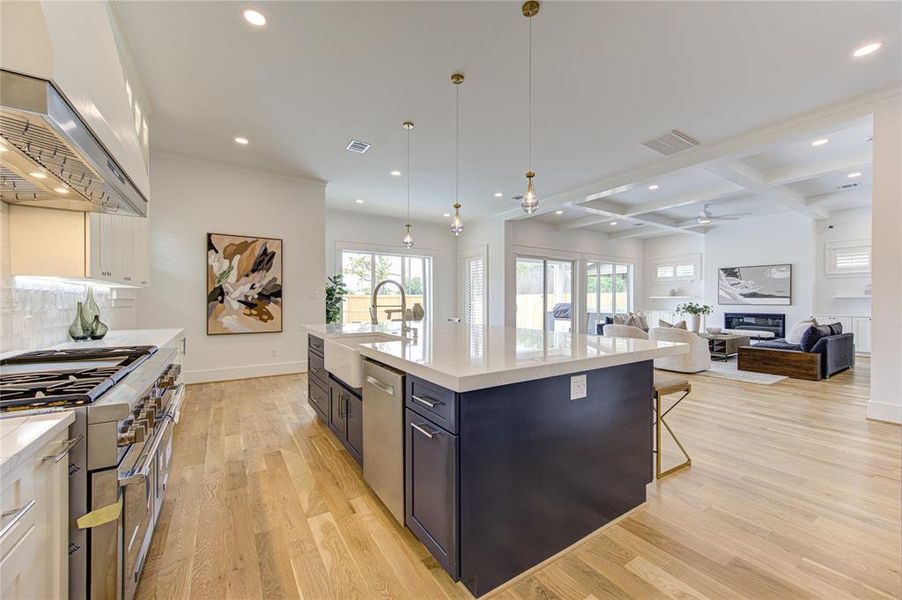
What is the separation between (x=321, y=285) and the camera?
5.54 meters

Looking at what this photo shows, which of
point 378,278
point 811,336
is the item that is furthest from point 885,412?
point 378,278

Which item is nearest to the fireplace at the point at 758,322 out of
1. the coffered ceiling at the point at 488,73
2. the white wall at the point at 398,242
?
the coffered ceiling at the point at 488,73

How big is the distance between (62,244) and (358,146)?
2879 millimetres

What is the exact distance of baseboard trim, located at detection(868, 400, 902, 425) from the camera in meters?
3.16

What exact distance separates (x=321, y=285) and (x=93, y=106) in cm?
433

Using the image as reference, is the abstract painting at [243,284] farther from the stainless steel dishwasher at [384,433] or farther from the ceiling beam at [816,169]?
the ceiling beam at [816,169]

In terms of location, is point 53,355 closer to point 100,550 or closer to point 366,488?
point 100,550

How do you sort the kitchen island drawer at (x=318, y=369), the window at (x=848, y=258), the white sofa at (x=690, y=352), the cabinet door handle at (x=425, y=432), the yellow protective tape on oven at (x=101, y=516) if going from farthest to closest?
the window at (x=848, y=258)
the white sofa at (x=690, y=352)
the kitchen island drawer at (x=318, y=369)
the cabinet door handle at (x=425, y=432)
the yellow protective tape on oven at (x=101, y=516)

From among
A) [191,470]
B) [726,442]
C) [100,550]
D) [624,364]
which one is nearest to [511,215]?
[726,442]

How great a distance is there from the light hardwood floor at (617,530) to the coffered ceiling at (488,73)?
289cm

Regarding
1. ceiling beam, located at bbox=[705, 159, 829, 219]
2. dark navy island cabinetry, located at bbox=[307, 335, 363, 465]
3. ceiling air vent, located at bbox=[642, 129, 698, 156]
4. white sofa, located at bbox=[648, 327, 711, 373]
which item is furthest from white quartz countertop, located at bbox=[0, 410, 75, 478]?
white sofa, located at bbox=[648, 327, 711, 373]

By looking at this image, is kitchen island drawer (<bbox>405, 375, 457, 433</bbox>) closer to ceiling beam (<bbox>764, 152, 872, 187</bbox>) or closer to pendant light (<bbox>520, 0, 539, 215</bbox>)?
pendant light (<bbox>520, 0, 539, 215</bbox>)

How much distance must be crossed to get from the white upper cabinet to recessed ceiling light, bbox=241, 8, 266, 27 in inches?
35.8

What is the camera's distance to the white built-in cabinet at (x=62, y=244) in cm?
193
